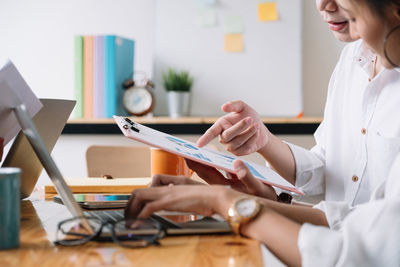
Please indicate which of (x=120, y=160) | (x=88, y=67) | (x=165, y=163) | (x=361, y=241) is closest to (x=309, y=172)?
(x=165, y=163)

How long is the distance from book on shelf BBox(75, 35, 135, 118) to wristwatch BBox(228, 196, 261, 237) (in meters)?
2.01

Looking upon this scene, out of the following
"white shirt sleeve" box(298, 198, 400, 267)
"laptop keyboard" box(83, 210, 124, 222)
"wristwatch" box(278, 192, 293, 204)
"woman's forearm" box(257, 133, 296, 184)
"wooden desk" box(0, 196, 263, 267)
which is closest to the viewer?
"wooden desk" box(0, 196, 263, 267)

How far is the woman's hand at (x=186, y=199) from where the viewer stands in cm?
90

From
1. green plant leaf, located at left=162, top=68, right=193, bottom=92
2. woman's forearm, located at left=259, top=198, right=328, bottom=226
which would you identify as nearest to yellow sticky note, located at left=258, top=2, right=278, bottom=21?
green plant leaf, located at left=162, top=68, right=193, bottom=92

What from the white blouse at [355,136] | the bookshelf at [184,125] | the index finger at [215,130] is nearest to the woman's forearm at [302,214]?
the index finger at [215,130]

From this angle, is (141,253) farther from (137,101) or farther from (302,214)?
(137,101)

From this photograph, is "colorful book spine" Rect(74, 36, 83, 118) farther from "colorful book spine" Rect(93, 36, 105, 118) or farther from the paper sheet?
the paper sheet

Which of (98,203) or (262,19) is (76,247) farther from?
(262,19)

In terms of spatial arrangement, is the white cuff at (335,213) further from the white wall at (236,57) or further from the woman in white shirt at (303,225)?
the white wall at (236,57)

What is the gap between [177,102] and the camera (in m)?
2.86

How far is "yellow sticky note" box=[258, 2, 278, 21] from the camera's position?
113 inches

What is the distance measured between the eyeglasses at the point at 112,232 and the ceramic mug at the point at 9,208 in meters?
0.06

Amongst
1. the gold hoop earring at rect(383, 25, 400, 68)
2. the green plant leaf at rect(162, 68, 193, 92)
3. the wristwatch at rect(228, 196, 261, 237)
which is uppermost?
the gold hoop earring at rect(383, 25, 400, 68)

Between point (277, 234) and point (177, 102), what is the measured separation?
6.72 feet
